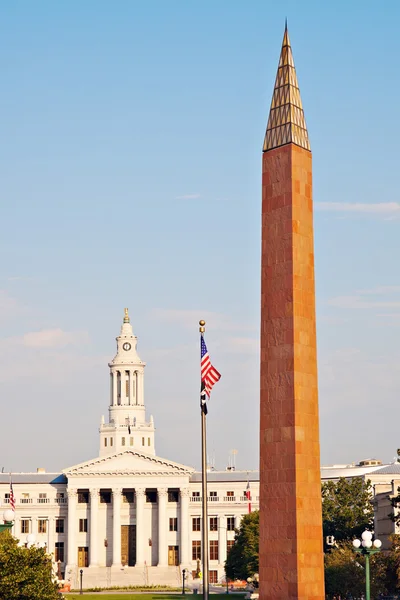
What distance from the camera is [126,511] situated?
16288 cm

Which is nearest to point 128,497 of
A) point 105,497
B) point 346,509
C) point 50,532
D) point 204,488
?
point 105,497

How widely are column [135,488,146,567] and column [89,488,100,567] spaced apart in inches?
206

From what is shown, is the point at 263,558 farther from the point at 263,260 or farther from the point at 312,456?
the point at 263,260

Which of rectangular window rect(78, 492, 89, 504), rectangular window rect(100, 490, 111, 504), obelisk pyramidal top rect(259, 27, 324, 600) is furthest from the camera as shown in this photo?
rectangular window rect(100, 490, 111, 504)

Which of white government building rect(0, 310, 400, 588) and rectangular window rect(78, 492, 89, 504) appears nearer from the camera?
white government building rect(0, 310, 400, 588)

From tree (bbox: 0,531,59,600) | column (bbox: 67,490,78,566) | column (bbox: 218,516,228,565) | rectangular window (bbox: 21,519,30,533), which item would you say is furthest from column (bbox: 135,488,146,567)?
tree (bbox: 0,531,59,600)

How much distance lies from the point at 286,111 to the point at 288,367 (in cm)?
860

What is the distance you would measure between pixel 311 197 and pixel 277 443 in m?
8.37

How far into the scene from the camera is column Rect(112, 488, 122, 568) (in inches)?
6191

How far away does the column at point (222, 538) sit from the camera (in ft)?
528

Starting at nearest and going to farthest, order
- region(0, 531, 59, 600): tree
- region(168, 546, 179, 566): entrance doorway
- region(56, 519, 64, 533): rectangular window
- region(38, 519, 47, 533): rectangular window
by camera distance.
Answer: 1. region(0, 531, 59, 600): tree
2. region(168, 546, 179, 566): entrance doorway
3. region(56, 519, 64, 533): rectangular window
4. region(38, 519, 47, 533): rectangular window

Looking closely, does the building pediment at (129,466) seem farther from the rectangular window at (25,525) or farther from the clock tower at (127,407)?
the rectangular window at (25,525)

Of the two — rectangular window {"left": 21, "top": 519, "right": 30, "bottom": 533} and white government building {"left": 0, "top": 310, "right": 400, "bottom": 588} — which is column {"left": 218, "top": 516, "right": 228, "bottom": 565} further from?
rectangular window {"left": 21, "top": 519, "right": 30, "bottom": 533}

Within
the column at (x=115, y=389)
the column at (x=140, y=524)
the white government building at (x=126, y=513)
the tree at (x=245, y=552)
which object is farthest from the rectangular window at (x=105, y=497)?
the tree at (x=245, y=552)
